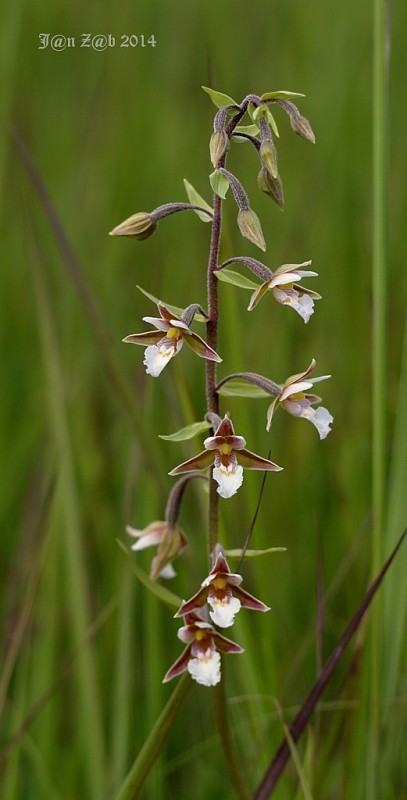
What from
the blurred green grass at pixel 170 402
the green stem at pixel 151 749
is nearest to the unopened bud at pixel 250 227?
the blurred green grass at pixel 170 402

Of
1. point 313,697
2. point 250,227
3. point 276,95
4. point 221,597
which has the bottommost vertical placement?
point 313,697

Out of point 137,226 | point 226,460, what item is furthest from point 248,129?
point 226,460

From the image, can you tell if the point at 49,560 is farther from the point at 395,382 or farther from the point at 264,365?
the point at 395,382

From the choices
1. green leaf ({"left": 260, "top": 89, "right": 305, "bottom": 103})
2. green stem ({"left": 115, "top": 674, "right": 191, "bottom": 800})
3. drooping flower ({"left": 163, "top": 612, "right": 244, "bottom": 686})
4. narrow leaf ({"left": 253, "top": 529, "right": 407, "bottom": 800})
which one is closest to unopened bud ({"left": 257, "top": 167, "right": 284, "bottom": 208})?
green leaf ({"left": 260, "top": 89, "right": 305, "bottom": 103})

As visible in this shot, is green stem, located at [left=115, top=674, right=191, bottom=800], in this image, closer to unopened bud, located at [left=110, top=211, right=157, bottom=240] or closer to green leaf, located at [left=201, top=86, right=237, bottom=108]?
unopened bud, located at [left=110, top=211, right=157, bottom=240]

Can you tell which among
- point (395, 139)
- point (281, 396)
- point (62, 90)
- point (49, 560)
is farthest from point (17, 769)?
point (62, 90)

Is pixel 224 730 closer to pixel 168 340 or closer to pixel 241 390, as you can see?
pixel 241 390

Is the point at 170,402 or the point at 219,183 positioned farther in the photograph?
the point at 170,402
